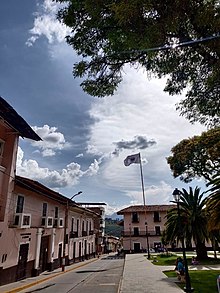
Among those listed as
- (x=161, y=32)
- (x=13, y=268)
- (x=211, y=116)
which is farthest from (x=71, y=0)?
(x=13, y=268)

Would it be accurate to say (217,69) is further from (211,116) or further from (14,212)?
(14,212)

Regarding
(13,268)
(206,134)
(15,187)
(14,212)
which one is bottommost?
(13,268)

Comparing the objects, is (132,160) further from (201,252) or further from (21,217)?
(21,217)

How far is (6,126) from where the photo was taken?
1515 cm

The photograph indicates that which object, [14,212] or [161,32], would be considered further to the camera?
[14,212]

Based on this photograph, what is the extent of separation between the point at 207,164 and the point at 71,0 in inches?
956

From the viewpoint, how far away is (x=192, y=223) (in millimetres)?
25984

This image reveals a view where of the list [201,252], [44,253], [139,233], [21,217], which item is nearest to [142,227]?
[139,233]

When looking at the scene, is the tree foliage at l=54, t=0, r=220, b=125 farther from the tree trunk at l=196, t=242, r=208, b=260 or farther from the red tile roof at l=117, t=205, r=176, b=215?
the red tile roof at l=117, t=205, r=176, b=215

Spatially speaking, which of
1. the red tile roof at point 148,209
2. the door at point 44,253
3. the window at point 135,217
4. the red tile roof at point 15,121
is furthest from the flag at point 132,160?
the window at point 135,217

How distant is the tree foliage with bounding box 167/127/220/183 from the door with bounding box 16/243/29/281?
56.8 feet

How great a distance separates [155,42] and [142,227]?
4804 centimetres

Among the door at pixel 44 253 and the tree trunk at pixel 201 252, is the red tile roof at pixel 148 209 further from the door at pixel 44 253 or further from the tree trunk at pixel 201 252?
the door at pixel 44 253

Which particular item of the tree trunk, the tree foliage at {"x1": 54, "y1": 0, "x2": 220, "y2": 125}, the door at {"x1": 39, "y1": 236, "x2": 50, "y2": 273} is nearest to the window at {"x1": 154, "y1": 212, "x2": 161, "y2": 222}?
the tree trunk
